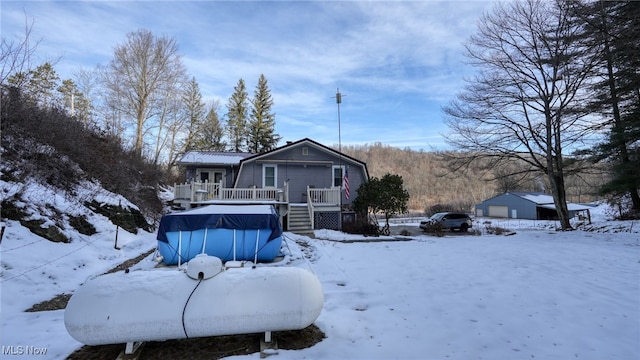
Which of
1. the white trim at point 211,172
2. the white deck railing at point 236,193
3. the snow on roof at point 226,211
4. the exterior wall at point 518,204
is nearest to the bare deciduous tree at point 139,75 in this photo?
the white trim at point 211,172

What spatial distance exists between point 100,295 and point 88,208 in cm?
915

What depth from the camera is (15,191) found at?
7.68m

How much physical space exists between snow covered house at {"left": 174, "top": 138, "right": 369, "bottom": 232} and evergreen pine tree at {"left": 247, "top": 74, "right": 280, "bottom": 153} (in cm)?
1547

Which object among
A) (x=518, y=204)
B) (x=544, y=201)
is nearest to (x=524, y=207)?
(x=518, y=204)

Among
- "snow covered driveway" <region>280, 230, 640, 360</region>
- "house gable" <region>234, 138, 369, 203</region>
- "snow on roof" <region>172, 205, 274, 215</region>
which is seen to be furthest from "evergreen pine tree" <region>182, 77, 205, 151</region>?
"snow covered driveway" <region>280, 230, 640, 360</region>

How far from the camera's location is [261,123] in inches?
1427

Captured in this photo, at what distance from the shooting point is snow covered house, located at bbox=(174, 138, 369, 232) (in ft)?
50.9

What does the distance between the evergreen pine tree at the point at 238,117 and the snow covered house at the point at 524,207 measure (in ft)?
124

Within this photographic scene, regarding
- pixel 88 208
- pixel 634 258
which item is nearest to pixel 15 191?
pixel 88 208

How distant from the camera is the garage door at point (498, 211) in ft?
141

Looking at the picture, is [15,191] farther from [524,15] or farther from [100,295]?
[524,15]

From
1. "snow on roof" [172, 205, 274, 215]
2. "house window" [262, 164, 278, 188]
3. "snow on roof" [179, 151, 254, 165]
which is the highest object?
"snow on roof" [179, 151, 254, 165]

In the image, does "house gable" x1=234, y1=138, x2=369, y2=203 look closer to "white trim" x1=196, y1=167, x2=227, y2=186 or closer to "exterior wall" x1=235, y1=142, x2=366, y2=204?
"exterior wall" x1=235, y1=142, x2=366, y2=204

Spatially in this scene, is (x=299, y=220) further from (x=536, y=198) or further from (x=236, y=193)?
(x=536, y=198)
